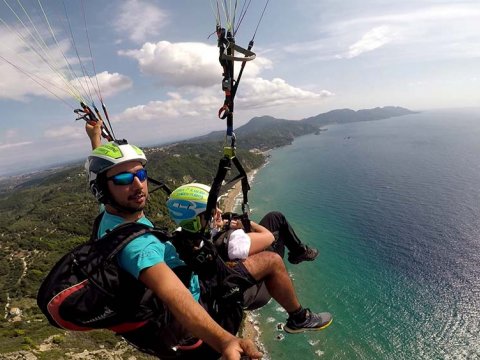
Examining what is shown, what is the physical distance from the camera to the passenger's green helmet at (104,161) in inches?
128

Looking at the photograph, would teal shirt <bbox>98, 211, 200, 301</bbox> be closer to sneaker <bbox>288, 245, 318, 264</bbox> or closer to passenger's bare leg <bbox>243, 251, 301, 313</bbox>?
passenger's bare leg <bbox>243, 251, 301, 313</bbox>

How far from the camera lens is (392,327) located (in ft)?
118

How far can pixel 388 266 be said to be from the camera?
154ft

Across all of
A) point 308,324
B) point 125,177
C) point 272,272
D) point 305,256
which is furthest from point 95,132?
point 308,324

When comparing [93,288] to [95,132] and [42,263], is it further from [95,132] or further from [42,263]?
[42,263]

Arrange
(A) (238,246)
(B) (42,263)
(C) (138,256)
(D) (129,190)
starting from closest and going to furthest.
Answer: (C) (138,256) < (D) (129,190) < (A) (238,246) < (B) (42,263)

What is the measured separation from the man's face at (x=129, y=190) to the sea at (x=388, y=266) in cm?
3541

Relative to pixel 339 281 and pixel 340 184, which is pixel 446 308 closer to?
pixel 339 281

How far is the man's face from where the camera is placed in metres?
3.21

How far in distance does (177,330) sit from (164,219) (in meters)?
78.6

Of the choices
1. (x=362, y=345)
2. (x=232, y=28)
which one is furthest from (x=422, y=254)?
(x=232, y=28)

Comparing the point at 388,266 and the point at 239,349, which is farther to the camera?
the point at 388,266

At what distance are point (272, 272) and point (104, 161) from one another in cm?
236

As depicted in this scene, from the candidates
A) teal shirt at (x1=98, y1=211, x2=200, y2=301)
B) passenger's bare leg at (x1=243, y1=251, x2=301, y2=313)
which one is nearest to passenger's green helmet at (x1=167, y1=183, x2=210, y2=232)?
passenger's bare leg at (x1=243, y1=251, x2=301, y2=313)
